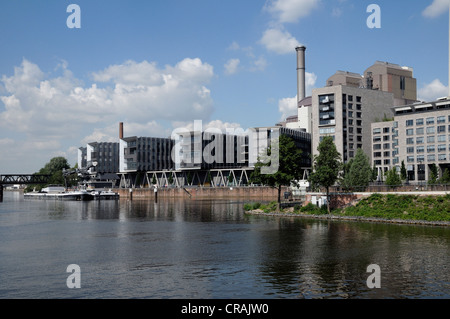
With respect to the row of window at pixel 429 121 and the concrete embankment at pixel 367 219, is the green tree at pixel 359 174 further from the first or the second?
the row of window at pixel 429 121

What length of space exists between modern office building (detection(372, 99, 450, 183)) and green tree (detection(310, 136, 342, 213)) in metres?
75.1

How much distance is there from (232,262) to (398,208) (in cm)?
4307

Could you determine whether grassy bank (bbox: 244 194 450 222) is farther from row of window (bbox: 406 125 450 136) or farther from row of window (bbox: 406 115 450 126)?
row of window (bbox: 406 115 450 126)

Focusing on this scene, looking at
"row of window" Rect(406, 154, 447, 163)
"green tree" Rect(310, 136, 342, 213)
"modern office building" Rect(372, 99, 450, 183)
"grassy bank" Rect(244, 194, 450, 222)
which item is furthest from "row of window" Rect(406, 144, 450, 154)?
"grassy bank" Rect(244, 194, 450, 222)

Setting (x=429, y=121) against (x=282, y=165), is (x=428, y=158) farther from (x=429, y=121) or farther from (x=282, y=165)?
(x=282, y=165)

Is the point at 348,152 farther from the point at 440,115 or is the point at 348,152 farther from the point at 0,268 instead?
the point at 0,268

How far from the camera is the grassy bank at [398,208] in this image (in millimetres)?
69750

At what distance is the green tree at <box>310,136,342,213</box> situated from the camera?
8244cm

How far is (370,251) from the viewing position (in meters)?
46.2

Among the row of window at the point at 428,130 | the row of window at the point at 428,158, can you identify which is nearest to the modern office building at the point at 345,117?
the row of window at the point at 428,158

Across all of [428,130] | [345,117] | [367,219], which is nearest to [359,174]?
[367,219]

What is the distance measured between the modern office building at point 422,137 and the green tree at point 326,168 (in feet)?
246

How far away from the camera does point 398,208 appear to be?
7462cm

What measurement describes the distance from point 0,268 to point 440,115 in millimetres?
140277
